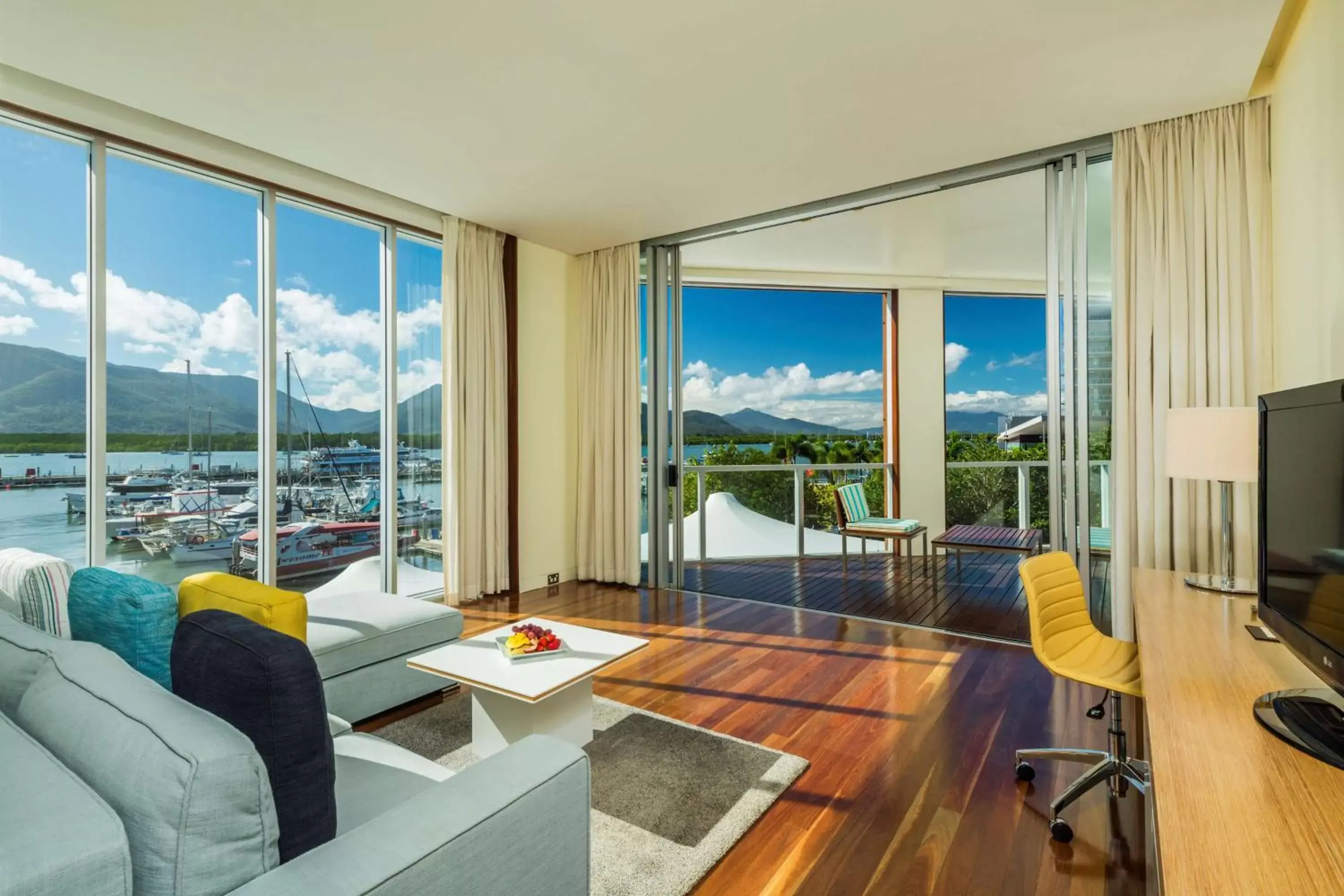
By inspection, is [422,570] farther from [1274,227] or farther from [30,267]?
[1274,227]

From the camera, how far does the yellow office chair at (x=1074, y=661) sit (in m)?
1.95

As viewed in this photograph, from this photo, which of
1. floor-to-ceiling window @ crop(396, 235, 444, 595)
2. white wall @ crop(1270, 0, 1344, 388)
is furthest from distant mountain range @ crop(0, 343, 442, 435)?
white wall @ crop(1270, 0, 1344, 388)

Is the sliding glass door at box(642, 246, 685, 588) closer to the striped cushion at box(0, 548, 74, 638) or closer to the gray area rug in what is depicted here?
the gray area rug

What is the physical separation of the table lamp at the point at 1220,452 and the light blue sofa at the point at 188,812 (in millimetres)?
2352

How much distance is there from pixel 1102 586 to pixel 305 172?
4.88 metres

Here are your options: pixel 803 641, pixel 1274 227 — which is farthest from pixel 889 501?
pixel 1274 227

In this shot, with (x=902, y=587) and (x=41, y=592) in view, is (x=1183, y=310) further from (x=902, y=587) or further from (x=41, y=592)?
(x=41, y=592)

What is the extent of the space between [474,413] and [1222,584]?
4.12m

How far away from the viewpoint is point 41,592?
1.74 metres

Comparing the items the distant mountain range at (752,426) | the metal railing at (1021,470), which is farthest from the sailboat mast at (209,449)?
the metal railing at (1021,470)

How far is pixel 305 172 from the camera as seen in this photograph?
11.9ft

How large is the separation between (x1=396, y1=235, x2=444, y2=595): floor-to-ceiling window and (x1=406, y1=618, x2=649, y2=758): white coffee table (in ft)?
6.79

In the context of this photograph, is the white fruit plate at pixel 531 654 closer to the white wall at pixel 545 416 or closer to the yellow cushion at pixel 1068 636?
the yellow cushion at pixel 1068 636

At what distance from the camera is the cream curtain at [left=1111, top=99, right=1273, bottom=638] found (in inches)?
112
